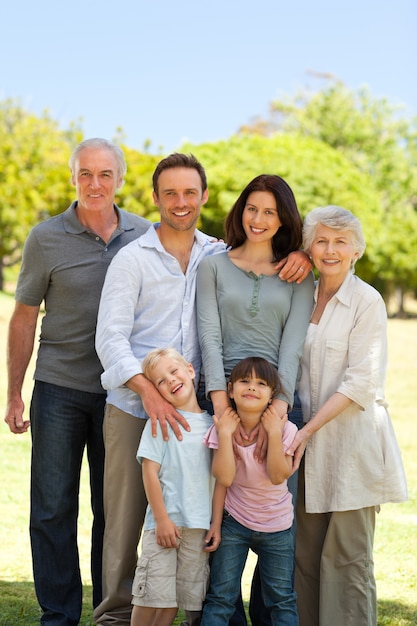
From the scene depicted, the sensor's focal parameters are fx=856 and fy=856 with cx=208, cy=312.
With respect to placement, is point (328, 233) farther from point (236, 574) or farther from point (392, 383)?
point (392, 383)

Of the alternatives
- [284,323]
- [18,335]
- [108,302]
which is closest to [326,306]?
[284,323]

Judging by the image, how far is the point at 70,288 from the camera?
3.93m

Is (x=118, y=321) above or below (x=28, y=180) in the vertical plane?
below

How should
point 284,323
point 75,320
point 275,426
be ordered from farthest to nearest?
point 75,320
point 284,323
point 275,426

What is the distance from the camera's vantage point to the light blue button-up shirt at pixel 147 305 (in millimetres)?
3520

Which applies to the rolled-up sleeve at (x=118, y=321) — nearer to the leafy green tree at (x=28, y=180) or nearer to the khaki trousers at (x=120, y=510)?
the khaki trousers at (x=120, y=510)

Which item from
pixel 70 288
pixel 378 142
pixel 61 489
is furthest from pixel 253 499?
pixel 378 142

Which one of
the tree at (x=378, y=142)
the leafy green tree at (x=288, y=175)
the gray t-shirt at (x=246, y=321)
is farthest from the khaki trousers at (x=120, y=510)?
the tree at (x=378, y=142)

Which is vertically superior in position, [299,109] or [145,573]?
[299,109]

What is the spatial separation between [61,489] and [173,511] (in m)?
0.90

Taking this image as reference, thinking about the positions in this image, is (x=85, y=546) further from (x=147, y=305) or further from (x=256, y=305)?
(x=256, y=305)

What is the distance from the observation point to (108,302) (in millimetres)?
3531

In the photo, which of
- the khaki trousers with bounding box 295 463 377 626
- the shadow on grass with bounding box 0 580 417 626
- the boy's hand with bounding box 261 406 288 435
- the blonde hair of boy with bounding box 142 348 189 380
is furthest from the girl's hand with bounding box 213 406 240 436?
the shadow on grass with bounding box 0 580 417 626

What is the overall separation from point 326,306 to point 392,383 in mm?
14780
